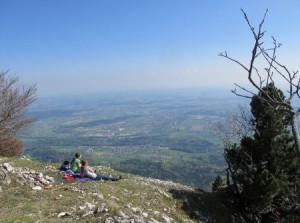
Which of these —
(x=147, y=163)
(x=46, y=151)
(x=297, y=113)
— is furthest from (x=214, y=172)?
(x=297, y=113)

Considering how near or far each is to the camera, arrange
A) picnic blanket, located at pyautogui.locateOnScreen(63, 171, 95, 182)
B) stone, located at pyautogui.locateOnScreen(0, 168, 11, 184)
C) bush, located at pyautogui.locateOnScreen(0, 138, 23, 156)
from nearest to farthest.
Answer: stone, located at pyautogui.locateOnScreen(0, 168, 11, 184) < picnic blanket, located at pyautogui.locateOnScreen(63, 171, 95, 182) < bush, located at pyautogui.locateOnScreen(0, 138, 23, 156)

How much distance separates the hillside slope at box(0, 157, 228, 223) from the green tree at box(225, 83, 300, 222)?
7.91ft

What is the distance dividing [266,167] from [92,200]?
1391 cm

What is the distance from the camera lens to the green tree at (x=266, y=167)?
2567 centimetres

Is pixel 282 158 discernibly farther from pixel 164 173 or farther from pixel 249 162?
pixel 164 173

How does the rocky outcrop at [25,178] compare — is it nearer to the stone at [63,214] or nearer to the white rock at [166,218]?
the stone at [63,214]

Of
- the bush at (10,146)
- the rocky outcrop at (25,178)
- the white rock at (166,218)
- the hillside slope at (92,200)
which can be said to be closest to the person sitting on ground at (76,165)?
the hillside slope at (92,200)

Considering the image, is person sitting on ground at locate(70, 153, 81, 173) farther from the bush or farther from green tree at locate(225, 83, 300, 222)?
the bush

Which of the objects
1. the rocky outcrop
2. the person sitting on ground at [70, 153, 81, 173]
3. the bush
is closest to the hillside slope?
the rocky outcrop

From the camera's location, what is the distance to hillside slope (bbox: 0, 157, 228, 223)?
1570 centimetres

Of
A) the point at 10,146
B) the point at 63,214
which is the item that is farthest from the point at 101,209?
the point at 10,146

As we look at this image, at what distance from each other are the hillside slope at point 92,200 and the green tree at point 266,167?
94.9 inches

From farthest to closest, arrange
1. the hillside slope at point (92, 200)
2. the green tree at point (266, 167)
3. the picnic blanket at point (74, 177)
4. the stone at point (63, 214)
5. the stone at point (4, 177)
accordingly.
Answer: the green tree at point (266, 167) < the picnic blanket at point (74, 177) < the stone at point (4, 177) < the hillside slope at point (92, 200) < the stone at point (63, 214)

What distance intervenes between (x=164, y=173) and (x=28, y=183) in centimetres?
12687
